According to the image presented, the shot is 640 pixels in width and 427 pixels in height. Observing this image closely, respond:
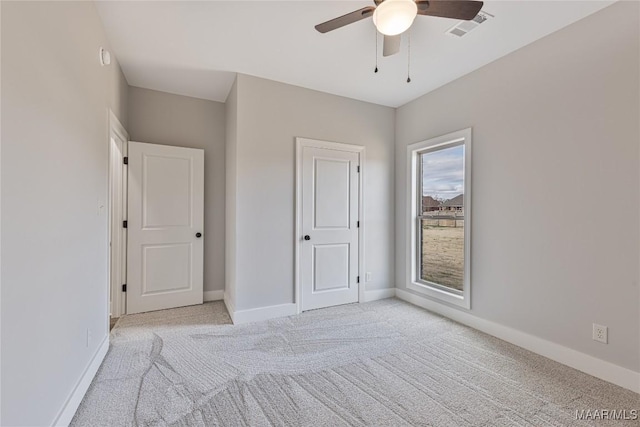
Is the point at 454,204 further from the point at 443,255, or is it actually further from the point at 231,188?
the point at 231,188

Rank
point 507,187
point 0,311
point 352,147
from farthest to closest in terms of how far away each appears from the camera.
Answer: point 352,147, point 507,187, point 0,311

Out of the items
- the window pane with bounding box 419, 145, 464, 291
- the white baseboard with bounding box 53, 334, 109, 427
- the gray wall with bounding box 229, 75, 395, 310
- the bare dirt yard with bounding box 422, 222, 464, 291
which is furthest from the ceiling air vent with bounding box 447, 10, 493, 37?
the white baseboard with bounding box 53, 334, 109, 427

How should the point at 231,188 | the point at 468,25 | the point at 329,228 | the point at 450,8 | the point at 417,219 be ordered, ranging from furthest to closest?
the point at 417,219, the point at 329,228, the point at 231,188, the point at 468,25, the point at 450,8

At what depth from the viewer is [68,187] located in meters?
1.71

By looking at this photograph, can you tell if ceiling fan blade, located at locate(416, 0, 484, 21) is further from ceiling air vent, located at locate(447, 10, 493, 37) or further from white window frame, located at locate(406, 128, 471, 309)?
white window frame, located at locate(406, 128, 471, 309)

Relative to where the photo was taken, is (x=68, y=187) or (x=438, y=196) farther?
(x=438, y=196)

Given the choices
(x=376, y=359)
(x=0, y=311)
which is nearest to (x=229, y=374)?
(x=376, y=359)

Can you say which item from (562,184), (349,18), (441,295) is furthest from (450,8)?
(441,295)

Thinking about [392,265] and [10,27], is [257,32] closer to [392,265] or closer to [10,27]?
[10,27]

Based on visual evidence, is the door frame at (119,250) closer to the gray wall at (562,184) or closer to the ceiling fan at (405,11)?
the ceiling fan at (405,11)

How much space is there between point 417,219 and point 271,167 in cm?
207

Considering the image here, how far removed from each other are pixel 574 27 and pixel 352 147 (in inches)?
90.9

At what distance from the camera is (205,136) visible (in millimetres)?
3920
